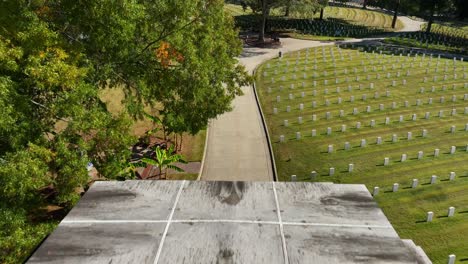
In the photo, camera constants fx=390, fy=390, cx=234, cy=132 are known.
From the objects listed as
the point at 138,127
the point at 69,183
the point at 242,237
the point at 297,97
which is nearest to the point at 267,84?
the point at 297,97

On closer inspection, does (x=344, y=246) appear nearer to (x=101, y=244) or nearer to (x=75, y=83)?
(x=101, y=244)

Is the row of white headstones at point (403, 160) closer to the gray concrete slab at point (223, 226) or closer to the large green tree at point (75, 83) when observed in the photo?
the large green tree at point (75, 83)

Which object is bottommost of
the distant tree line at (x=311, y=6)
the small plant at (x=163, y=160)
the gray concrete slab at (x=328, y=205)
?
the small plant at (x=163, y=160)

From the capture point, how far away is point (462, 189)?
18609 mm

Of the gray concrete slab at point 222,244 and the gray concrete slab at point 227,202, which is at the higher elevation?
the gray concrete slab at point 227,202

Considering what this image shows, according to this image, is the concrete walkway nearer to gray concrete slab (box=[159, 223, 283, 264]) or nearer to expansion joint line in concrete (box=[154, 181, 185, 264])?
expansion joint line in concrete (box=[154, 181, 185, 264])

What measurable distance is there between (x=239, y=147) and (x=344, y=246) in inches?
698

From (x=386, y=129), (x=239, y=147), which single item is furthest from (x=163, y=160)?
(x=386, y=129)

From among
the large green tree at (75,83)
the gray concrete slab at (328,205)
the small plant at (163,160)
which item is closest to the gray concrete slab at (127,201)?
the gray concrete slab at (328,205)

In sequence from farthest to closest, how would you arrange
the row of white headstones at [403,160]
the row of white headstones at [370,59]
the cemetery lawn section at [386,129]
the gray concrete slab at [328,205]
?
the row of white headstones at [370,59] < the row of white headstones at [403,160] < the cemetery lawn section at [386,129] < the gray concrete slab at [328,205]

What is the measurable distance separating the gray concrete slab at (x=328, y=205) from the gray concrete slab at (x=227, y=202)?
12.3 inches

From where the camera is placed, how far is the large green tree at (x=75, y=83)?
1126 centimetres

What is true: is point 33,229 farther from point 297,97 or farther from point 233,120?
point 297,97

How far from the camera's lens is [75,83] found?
503 inches
